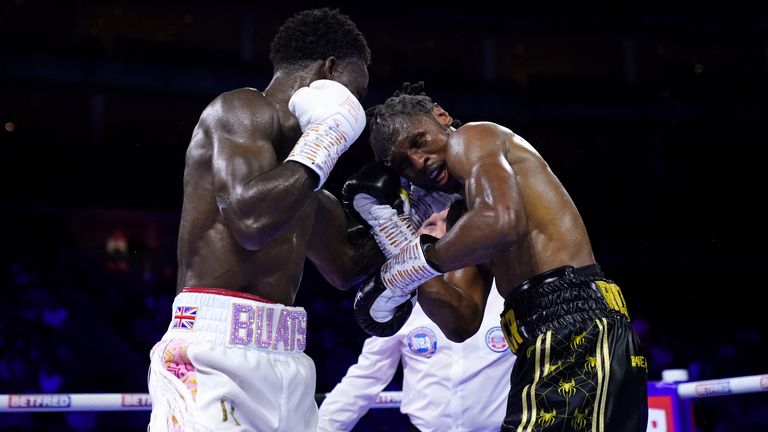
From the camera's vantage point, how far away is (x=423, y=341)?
11.9 feet

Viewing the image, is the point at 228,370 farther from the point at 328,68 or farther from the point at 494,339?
the point at 494,339

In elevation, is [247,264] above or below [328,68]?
below

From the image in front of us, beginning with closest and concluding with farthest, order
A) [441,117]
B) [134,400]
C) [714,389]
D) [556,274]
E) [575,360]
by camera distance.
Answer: [575,360] < [556,274] < [441,117] < [714,389] < [134,400]

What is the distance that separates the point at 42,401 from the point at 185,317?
52.1 inches

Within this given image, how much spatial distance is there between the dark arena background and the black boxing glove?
4.25m

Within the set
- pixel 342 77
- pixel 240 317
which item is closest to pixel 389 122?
pixel 342 77

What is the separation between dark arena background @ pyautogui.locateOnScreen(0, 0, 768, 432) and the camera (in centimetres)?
788

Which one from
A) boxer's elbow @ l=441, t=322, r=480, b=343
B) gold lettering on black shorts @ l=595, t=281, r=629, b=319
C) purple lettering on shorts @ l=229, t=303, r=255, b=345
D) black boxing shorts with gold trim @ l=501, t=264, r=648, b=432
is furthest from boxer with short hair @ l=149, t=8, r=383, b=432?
gold lettering on black shorts @ l=595, t=281, r=629, b=319

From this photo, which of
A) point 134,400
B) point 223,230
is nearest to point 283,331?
point 223,230

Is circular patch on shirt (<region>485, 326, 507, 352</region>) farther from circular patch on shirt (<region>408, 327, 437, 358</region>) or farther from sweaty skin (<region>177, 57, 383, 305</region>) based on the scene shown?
sweaty skin (<region>177, 57, 383, 305</region>)

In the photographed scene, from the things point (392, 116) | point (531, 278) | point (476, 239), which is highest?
point (392, 116)

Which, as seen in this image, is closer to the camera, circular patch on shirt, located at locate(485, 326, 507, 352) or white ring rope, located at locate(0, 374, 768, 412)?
white ring rope, located at locate(0, 374, 768, 412)

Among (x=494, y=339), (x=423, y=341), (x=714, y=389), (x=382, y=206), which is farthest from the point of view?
(x=423, y=341)

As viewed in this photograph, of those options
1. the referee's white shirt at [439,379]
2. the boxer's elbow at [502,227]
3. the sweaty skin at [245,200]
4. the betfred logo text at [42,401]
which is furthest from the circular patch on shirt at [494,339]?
the betfred logo text at [42,401]
